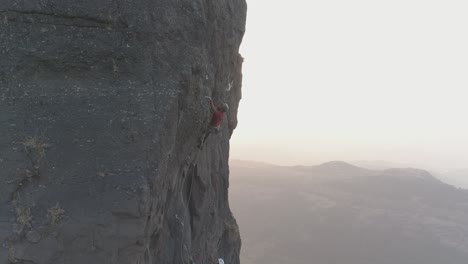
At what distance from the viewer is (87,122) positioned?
32.6ft

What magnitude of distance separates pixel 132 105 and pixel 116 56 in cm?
140

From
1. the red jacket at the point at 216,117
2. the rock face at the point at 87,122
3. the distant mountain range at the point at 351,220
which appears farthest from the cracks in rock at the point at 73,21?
the distant mountain range at the point at 351,220

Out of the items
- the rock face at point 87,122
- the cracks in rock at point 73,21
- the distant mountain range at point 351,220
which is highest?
the cracks in rock at point 73,21

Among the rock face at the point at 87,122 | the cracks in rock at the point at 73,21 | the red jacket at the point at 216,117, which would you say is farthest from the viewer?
the red jacket at the point at 216,117

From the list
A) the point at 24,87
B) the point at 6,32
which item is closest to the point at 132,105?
the point at 24,87

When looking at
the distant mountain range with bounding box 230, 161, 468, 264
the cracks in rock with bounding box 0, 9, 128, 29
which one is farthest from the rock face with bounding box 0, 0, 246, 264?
the distant mountain range with bounding box 230, 161, 468, 264

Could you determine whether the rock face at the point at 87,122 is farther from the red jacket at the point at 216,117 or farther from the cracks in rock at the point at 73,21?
the red jacket at the point at 216,117

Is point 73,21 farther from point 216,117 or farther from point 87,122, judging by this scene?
point 216,117

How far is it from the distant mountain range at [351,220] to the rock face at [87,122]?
68933 millimetres

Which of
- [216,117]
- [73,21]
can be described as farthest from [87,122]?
[216,117]

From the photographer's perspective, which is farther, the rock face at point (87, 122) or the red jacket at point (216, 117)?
the red jacket at point (216, 117)

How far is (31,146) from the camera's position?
9.56m

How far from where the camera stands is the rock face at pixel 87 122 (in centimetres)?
945

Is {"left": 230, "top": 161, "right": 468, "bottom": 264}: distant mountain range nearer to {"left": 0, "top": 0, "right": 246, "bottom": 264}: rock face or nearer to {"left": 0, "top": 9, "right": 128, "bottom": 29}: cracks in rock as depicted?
{"left": 0, "top": 0, "right": 246, "bottom": 264}: rock face
